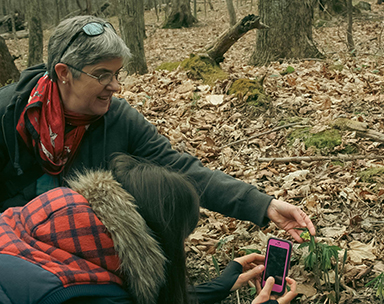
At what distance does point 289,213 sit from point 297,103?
2728 mm

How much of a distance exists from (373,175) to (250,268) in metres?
1.50

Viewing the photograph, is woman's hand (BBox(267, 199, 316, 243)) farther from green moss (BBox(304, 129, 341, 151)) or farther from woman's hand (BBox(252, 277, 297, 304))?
green moss (BBox(304, 129, 341, 151))

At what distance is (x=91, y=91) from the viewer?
2439 mm

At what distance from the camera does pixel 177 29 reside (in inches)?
714

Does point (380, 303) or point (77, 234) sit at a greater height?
point (77, 234)

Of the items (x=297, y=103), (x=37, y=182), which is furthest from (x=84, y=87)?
(x=297, y=103)

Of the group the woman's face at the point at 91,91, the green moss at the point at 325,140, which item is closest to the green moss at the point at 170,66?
the green moss at the point at 325,140

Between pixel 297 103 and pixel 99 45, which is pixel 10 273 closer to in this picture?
pixel 99 45

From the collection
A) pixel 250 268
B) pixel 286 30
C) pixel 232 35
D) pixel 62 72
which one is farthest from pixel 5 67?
pixel 250 268

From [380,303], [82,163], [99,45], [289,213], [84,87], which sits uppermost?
[99,45]

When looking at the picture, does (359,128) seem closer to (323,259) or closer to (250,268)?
(323,259)

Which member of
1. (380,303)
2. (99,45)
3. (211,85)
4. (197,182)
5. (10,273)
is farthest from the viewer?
(211,85)

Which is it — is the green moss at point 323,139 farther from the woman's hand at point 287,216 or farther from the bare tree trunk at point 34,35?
the bare tree trunk at point 34,35

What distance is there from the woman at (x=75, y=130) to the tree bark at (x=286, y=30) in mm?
5079
